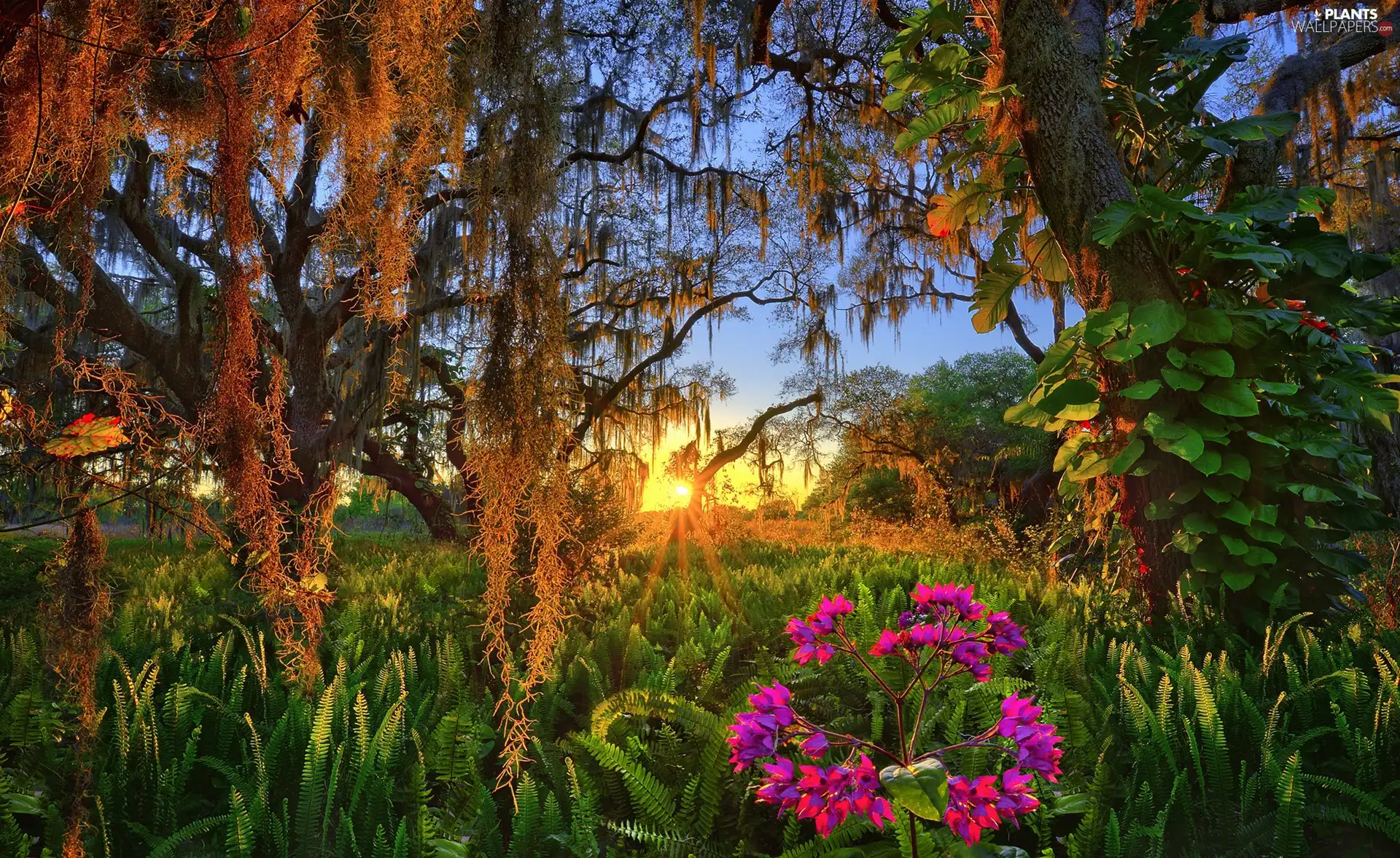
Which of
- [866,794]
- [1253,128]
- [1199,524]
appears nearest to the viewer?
[866,794]

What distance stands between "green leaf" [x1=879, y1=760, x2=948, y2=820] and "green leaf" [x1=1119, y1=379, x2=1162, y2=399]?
2.88 metres

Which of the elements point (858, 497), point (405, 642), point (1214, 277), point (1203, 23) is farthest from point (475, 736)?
point (858, 497)

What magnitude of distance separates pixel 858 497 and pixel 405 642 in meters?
15.0

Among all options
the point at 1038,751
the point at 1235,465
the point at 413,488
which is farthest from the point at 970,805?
the point at 413,488

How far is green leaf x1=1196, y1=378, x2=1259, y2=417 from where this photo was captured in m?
3.54

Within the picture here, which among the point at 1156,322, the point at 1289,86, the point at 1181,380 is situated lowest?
the point at 1181,380

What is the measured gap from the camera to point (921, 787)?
1407mm

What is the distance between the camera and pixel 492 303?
2234 mm

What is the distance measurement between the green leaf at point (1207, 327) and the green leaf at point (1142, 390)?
11.8 inches

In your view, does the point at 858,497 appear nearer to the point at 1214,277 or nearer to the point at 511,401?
the point at 1214,277

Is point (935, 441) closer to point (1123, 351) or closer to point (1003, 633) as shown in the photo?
point (1123, 351)

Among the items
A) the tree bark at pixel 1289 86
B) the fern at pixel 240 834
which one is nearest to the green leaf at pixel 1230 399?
the tree bark at pixel 1289 86

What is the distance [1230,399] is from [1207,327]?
0.39 metres

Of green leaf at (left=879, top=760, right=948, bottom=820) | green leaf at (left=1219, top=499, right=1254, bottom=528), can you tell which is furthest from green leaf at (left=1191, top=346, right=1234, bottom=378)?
green leaf at (left=879, top=760, right=948, bottom=820)
